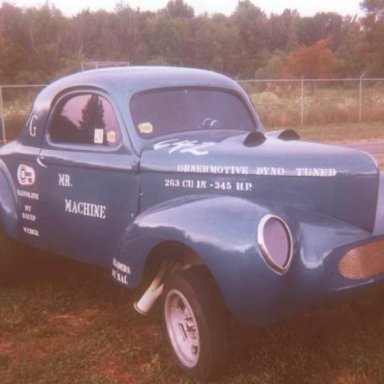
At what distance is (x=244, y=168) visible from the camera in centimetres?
379

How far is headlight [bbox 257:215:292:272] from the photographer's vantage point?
10.7 feet

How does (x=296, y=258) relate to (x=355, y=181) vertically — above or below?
below

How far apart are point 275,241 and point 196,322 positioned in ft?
2.02

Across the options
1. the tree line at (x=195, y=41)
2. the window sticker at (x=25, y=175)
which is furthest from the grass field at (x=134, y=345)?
the tree line at (x=195, y=41)

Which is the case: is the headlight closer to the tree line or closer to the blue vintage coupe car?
the blue vintage coupe car

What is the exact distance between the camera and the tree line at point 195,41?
44.2m

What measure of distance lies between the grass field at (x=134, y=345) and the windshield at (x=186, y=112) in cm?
135

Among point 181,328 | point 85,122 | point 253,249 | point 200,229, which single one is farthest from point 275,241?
point 85,122

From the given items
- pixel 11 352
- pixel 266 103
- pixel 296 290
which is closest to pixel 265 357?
pixel 296 290

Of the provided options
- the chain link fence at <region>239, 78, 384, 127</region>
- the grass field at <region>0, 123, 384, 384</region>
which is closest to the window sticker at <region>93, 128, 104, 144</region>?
the grass field at <region>0, 123, 384, 384</region>

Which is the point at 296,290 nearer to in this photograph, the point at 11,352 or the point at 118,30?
the point at 11,352

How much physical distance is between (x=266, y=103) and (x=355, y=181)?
2015 centimetres

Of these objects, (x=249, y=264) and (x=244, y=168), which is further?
(x=244, y=168)

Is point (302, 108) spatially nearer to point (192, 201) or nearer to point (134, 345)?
point (134, 345)
